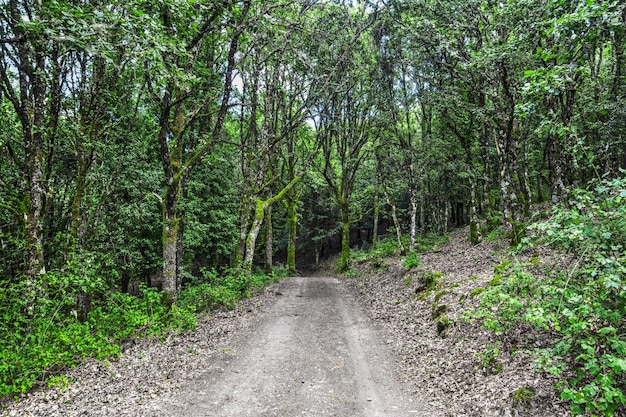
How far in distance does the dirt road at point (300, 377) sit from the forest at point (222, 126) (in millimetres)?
2566

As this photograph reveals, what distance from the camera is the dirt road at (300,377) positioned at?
19.9 ft

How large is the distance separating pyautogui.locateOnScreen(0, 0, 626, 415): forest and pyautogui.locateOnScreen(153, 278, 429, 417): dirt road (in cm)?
257

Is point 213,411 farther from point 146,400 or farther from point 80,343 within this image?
point 80,343

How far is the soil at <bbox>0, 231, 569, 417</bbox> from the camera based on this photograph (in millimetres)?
5922

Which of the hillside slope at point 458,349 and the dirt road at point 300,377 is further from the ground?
the hillside slope at point 458,349

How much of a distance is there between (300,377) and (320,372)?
19.6 inches

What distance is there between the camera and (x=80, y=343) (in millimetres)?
7449

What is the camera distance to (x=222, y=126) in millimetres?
17141

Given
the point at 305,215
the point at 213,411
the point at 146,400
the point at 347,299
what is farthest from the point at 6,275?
the point at 305,215

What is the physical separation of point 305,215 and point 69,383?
3376 centimetres

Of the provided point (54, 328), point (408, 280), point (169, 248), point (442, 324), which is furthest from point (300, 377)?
point (408, 280)

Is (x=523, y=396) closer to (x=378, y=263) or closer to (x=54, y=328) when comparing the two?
(x=54, y=328)

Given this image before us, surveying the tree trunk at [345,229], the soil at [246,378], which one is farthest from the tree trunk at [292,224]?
the soil at [246,378]

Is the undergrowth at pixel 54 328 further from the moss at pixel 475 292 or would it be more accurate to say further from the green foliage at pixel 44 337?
the moss at pixel 475 292
